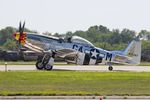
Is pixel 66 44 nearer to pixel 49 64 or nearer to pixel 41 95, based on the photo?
pixel 49 64

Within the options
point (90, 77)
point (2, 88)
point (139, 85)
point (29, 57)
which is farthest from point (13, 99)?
point (29, 57)

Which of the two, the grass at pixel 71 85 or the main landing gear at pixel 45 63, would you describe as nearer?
the grass at pixel 71 85

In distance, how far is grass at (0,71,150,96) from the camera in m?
22.4

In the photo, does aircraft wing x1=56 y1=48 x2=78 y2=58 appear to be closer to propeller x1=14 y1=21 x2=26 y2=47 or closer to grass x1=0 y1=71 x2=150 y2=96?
propeller x1=14 y1=21 x2=26 y2=47

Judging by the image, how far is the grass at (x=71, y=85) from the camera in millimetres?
22391

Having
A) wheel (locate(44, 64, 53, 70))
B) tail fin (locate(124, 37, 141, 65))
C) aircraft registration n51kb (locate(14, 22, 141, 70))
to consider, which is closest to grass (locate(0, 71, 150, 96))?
→ wheel (locate(44, 64, 53, 70))

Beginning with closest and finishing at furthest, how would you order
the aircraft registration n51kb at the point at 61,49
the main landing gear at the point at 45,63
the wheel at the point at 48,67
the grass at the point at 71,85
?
the grass at the point at 71,85
the wheel at the point at 48,67
the main landing gear at the point at 45,63
the aircraft registration n51kb at the point at 61,49

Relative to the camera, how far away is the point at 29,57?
73.4 metres

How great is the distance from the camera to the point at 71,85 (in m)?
26.3

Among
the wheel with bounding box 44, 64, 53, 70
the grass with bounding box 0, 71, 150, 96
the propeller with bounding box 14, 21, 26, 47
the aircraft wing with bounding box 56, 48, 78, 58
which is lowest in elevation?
the grass with bounding box 0, 71, 150, 96

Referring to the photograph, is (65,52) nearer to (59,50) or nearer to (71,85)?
(59,50)

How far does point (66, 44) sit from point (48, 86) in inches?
693

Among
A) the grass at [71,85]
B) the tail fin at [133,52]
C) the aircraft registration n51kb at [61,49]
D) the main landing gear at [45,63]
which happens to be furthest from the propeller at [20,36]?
the grass at [71,85]

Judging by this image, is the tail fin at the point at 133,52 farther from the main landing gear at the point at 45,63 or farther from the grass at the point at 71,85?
the grass at the point at 71,85
